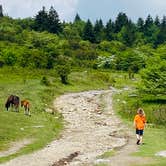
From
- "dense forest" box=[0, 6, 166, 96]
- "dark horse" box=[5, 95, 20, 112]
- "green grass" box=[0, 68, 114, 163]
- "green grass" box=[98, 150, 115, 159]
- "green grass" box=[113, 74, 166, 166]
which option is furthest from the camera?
"dense forest" box=[0, 6, 166, 96]

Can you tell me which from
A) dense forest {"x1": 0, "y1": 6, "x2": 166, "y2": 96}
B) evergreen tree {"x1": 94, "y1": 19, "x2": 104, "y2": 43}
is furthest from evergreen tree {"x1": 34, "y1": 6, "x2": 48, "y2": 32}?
evergreen tree {"x1": 94, "y1": 19, "x2": 104, "y2": 43}

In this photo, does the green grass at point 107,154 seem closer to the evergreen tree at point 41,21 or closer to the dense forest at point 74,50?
the dense forest at point 74,50

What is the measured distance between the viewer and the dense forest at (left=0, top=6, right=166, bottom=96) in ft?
256

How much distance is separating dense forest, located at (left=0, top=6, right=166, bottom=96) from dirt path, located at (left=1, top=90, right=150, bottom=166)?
14.9 metres

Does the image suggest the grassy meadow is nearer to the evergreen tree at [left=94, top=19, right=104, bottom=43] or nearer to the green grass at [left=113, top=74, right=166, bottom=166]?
the green grass at [left=113, top=74, right=166, bottom=166]

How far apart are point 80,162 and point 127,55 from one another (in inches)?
4335

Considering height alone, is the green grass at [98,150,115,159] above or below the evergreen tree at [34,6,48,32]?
below

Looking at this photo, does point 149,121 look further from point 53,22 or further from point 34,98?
point 53,22

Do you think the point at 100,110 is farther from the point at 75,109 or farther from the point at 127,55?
the point at 127,55

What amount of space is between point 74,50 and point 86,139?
4372 inches

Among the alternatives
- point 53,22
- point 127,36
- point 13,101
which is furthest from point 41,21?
point 13,101

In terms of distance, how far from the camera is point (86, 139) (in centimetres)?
3847

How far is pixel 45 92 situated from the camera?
7288cm

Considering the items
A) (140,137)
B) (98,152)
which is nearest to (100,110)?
(140,137)
